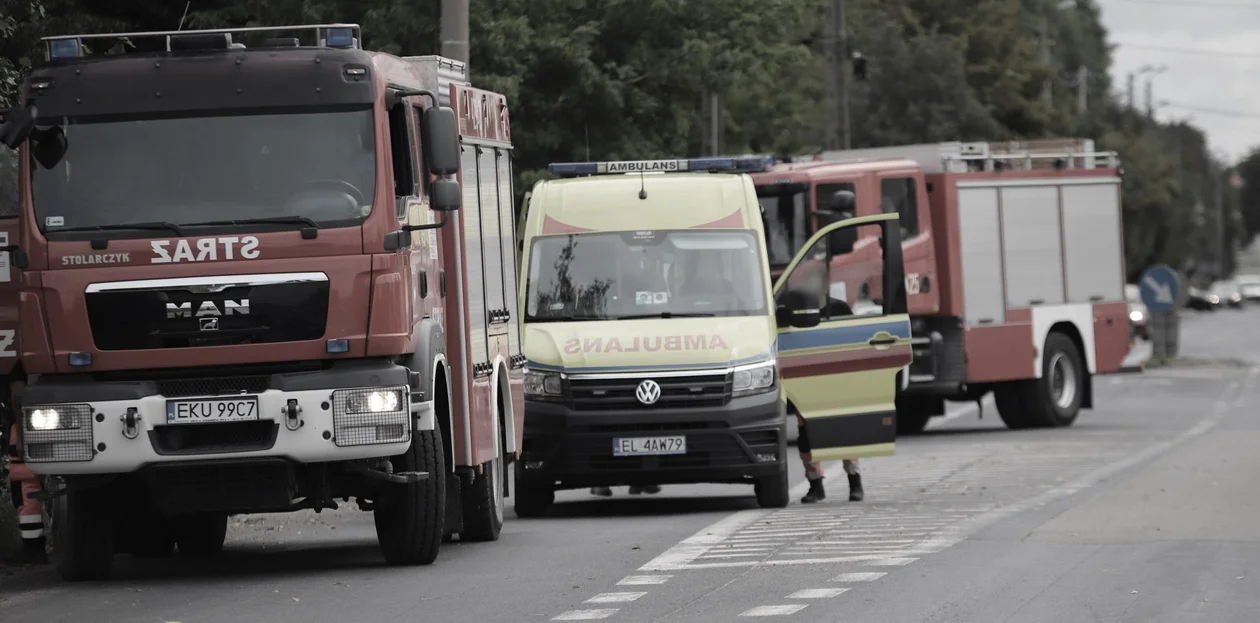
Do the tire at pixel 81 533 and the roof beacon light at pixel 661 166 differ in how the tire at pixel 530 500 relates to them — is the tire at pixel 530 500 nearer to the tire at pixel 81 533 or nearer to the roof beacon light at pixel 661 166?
the roof beacon light at pixel 661 166

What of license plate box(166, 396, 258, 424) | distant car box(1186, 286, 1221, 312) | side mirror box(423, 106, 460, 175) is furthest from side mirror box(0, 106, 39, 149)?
distant car box(1186, 286, 1221, 312)

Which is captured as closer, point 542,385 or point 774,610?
point 774,610

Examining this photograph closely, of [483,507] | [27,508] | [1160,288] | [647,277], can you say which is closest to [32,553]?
[27,508]

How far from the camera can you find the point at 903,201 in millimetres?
26156

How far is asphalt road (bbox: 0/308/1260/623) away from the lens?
1088cm

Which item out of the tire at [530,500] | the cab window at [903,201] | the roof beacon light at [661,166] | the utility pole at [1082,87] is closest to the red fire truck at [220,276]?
the tire at [530,500]

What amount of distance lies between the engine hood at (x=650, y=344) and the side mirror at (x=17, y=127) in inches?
212

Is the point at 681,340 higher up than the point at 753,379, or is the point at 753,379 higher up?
the point at 681,340

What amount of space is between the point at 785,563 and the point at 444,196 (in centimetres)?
266

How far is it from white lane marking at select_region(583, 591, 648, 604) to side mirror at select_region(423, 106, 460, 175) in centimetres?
244

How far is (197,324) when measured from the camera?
1201 centimetres

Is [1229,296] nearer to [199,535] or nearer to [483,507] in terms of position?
[483,507]

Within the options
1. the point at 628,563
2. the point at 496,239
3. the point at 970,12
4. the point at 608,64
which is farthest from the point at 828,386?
the point at 970,12

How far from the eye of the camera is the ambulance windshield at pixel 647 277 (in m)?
17.2
